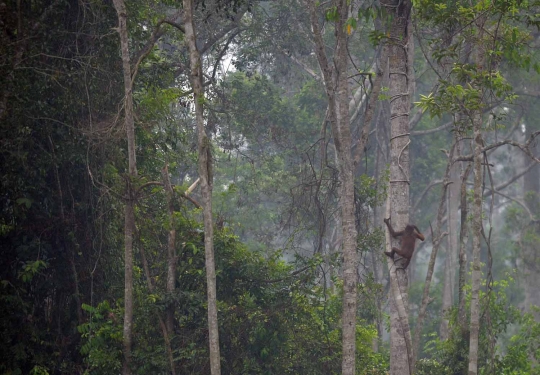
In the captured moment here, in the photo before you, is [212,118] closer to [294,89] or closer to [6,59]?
[6,59]

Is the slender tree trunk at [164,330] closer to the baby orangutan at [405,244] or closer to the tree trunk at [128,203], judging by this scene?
the tree trunk at [128,203]

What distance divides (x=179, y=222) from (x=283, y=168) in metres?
9.94

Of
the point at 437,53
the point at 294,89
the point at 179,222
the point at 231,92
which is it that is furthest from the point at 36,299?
the point at 294,89

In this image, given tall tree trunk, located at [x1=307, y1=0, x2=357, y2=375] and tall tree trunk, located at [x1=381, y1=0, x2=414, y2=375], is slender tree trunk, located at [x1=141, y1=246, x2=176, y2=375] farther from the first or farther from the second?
tall tree trunk, located at [x1=381, y1=0, x2=414, y2=375]

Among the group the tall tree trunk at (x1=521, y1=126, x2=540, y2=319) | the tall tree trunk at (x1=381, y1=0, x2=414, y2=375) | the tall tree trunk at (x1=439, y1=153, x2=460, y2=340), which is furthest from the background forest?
the tall tree trunk at (x1=521, y1=126, x2=540, y2=319)

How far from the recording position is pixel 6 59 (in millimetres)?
8062

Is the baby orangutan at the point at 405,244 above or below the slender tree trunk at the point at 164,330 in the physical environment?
above

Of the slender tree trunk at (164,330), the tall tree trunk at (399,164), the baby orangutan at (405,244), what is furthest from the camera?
the slender tree trunk at (164,330)

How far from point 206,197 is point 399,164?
8.05 feet

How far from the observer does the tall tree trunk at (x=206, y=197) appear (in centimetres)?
805

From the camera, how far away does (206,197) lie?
27.0 feet

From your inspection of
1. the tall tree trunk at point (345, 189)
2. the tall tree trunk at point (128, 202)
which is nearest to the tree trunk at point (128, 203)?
the tall tree trunk at point (128, 202)

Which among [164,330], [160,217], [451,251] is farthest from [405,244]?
[451,251]

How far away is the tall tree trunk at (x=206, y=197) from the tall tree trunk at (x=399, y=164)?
219cm
